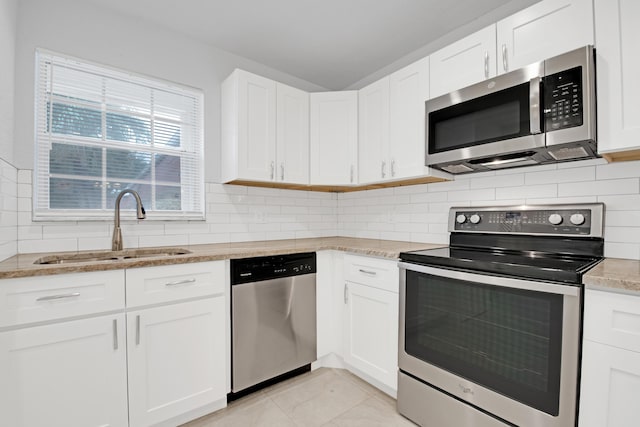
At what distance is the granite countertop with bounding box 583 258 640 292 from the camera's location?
100 cm

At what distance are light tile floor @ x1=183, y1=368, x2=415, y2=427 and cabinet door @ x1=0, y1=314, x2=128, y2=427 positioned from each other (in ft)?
1.61

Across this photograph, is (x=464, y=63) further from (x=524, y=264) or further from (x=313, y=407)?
(x=313, y=407)

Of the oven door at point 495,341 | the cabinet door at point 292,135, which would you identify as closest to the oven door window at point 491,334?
the oven door at point 495,341

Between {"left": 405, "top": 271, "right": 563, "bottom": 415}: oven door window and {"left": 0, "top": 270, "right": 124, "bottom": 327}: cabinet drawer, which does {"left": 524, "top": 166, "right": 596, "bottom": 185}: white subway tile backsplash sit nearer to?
{"left": 405, "top": 271, "right": 563, "bottom": 415}: oven door window

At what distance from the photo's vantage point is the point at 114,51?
6.50 feet

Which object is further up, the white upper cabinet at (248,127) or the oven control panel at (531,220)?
the white upper cabinet at (248,127)

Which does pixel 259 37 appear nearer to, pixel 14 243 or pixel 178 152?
pixel 178 152

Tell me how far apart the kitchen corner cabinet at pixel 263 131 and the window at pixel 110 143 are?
29 centimetres

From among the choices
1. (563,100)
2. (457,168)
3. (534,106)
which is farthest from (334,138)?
(563,100)

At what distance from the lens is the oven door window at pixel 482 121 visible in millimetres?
1497

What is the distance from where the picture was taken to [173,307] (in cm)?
160

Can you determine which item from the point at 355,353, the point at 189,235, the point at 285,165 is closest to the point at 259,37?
the point at 285,165

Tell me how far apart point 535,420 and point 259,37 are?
8.99 feet

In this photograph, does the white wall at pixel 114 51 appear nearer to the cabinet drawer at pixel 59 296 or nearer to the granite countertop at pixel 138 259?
the granite countertop at pixel 138 259
